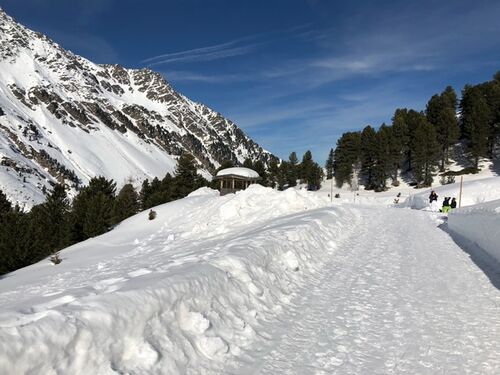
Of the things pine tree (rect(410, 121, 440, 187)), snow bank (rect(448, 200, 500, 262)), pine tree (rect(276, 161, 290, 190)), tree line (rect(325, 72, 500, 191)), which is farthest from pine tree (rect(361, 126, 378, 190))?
snow bank (rect(448, 200, 500, 262))

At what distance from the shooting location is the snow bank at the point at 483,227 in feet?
37.5

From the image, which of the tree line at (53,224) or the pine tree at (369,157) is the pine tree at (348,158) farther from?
the tree line at (53,224)

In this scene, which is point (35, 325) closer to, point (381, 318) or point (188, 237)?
point (381, 318)

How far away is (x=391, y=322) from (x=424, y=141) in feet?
229

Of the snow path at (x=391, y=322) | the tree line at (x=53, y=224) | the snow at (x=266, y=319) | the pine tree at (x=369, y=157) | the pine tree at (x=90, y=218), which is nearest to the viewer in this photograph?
the snow at (x=266, y=319)

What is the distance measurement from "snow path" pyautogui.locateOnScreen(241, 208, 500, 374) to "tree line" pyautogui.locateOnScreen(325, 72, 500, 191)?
215 ft

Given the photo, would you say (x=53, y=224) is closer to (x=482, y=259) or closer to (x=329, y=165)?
(x=482, y=259)

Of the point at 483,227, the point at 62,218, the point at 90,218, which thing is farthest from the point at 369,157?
the point at 483,227

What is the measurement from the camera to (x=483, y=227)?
514 inches

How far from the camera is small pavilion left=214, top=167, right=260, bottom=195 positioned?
37.3 metres

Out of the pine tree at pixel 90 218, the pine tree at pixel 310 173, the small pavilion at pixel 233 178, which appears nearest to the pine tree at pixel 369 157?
the pine tree at pixel 310 173

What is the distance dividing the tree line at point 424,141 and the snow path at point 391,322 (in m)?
65.4

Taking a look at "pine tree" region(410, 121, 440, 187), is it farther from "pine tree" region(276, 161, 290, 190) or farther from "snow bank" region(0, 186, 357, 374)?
"snow bank" region(0, 186, 357, 374)

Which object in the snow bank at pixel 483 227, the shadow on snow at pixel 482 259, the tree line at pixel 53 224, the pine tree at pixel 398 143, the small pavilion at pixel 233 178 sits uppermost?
the pine tree at pixel 398 143
